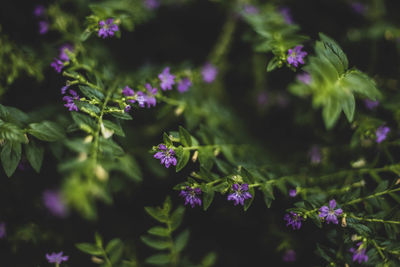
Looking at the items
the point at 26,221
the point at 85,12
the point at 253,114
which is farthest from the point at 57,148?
the point at 253,114

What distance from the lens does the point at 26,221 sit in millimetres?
1773

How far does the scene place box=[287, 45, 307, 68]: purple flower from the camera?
1415 millimetres

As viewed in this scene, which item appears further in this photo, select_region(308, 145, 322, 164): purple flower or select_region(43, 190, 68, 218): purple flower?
select_region(43, 190, 68, 218): purple flower

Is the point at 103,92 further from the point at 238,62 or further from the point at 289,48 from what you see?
the point at 238,62

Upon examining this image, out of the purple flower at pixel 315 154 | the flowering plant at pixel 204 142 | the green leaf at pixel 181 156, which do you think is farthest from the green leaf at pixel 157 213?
the purple flower at pixel 315 154

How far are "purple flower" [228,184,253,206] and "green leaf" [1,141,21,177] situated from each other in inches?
36.4

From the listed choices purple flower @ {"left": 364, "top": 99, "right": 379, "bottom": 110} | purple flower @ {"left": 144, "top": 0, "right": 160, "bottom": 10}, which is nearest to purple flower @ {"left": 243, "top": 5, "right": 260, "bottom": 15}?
purple flower @ {"left": 144, "top": 0, "right": 160, "bottom": 10}

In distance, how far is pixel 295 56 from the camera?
1.44 metres

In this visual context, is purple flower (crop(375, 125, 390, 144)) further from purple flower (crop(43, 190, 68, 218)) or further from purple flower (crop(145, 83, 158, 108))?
purple flower (crop(43, 190, 68, 218))

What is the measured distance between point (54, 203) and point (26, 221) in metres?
0.43

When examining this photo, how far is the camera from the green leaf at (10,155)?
4.17 feet

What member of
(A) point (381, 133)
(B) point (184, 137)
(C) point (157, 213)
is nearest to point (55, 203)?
(C) point (157, 213)

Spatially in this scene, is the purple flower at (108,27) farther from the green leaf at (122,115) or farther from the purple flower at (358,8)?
the purple flower at (358,8)

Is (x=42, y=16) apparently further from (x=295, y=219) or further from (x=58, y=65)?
(x=295, y=219)
